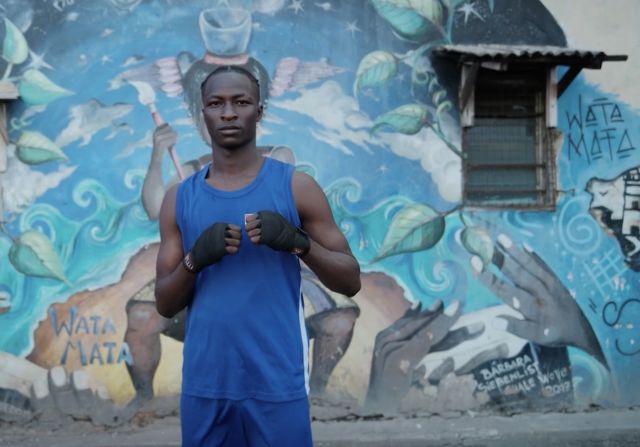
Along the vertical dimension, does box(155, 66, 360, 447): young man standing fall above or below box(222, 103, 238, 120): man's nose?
below

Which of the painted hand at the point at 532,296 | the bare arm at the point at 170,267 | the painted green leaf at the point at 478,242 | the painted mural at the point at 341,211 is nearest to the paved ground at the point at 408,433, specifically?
the painted mural at the point at 341,211

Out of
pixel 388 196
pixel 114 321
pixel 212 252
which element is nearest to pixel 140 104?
pixel 114 321

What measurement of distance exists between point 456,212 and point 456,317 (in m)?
0.76

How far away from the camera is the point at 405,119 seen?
204 inches

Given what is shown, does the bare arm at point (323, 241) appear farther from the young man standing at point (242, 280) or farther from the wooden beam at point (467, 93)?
the wooden beam at point (467, 93)

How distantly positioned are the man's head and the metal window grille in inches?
Answer: 125

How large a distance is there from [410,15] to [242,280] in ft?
11.4

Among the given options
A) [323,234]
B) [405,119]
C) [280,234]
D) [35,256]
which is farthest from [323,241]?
[35,256]

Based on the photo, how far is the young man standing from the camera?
2285 millimetres

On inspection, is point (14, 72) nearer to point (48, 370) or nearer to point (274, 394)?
point (48, 370)

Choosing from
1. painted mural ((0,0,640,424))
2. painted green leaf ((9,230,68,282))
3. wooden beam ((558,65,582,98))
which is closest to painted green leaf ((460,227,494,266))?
painted mural ((0,0,640,424))

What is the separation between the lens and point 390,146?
17.0 feet

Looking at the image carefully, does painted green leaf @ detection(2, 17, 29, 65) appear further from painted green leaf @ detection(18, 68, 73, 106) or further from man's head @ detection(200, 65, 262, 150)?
man's head @ detection(200, 65, 262, 150)

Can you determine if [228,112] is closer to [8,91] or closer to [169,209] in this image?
[169,209]
